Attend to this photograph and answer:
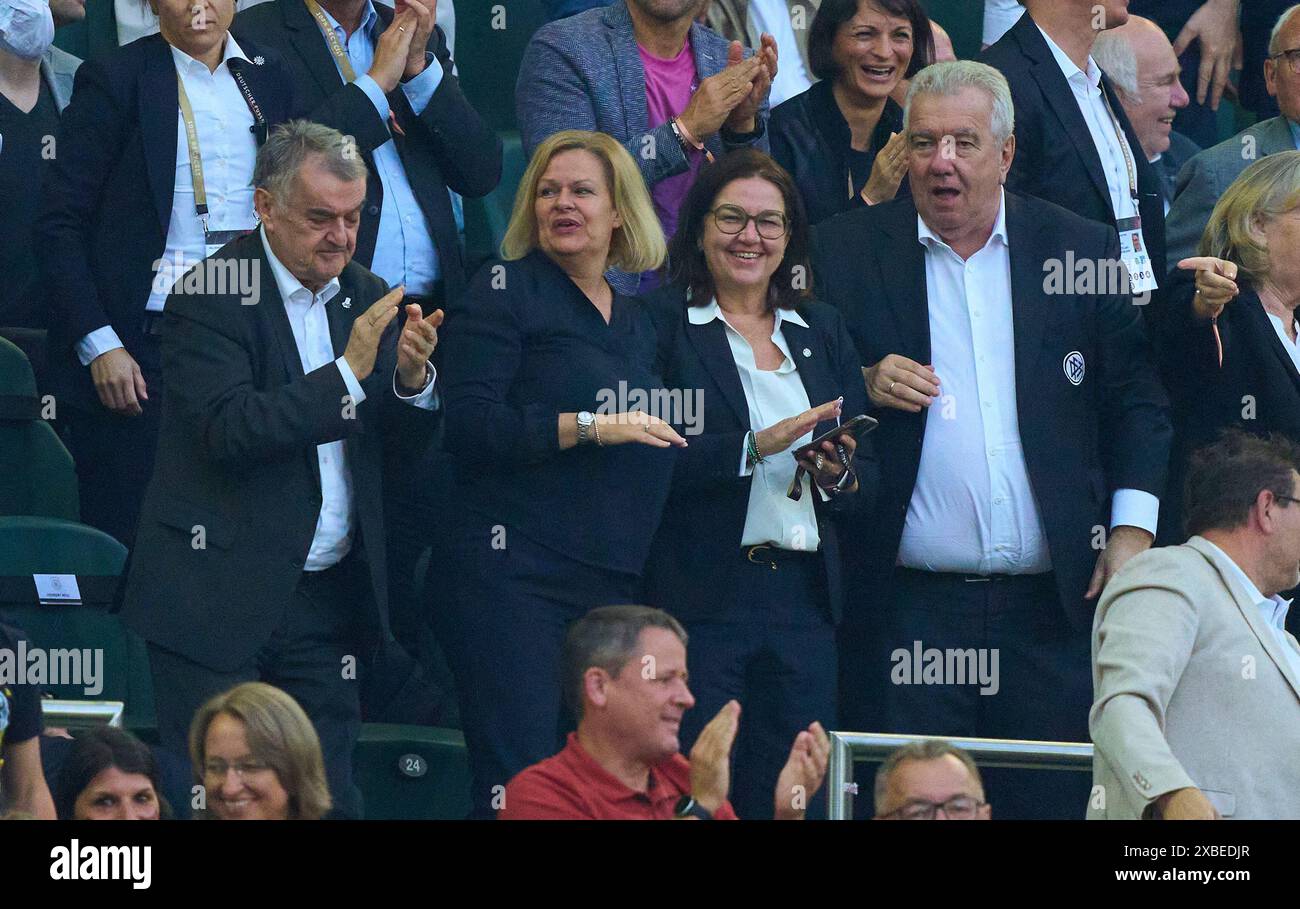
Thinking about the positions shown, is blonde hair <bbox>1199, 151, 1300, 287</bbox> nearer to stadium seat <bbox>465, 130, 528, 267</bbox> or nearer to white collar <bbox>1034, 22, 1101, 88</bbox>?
white collar <bbox>1034, 22, 1101, 88</bbox>

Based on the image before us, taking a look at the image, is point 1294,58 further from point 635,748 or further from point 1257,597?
point 635,748

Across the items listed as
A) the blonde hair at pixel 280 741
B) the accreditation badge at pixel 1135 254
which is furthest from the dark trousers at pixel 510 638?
the accreditation badge at pixel 1135 254

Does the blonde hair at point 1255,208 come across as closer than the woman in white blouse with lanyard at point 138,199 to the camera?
Yes

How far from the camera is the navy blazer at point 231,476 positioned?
19.2ft

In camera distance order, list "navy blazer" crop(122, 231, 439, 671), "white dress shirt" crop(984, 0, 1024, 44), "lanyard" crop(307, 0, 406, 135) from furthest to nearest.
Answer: "white dress shirt" crop(984, 0, 1024, 44), "lanyard" crop(307, 0, 406, 135), "navy blazer" crop(122, 231, 439, 671)

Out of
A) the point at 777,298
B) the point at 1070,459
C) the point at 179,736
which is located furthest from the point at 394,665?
the point at 1070,459

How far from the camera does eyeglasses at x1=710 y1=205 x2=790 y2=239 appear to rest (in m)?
6.35

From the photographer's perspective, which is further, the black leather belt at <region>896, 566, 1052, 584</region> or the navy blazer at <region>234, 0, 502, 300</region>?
the navy blazer at <region>234, 0, 502, 300</region>

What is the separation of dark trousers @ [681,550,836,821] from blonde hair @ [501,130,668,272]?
0.84 metres

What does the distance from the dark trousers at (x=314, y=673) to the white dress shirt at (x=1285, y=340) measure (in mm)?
2409

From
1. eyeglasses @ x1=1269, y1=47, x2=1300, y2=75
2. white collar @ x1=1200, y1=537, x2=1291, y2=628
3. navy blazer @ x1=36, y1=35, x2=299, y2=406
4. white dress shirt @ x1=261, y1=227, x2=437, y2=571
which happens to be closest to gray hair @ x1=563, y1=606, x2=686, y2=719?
white dress shirt @ x1=261, y1=227, x2=437, y2=571

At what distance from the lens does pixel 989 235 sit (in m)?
6.46

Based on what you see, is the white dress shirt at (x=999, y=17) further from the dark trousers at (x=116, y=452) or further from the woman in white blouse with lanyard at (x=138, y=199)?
the dark trousers at (x=116, y=452)
